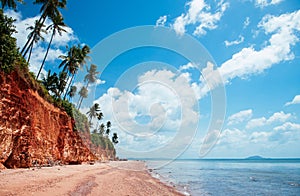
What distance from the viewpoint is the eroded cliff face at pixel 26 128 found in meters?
16.5

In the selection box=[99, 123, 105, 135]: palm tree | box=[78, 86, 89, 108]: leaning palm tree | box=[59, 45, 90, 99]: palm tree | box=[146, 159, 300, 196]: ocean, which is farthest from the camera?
box=[99, 123, 105, 135]: palm tree

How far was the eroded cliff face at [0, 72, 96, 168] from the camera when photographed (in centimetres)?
1650

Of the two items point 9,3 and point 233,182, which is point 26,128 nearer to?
point 9,3

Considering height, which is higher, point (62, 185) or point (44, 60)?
point (44, 60)

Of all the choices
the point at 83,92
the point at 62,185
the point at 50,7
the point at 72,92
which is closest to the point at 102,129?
the point at 83,92

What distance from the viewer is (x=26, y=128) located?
62.7 ft

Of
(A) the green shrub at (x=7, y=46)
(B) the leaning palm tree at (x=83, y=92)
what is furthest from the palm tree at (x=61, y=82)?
(A) the green shrub at (x=7, y=46)

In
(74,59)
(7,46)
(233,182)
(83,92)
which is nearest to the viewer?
(7,46)

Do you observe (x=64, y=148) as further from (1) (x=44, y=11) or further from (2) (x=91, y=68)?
(2) (x=91, y=68)

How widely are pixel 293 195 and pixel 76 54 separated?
33798 mm

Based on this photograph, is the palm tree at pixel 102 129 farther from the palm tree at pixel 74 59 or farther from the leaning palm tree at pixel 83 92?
the palm tree at pixel 74 59

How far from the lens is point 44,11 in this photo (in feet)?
85.5

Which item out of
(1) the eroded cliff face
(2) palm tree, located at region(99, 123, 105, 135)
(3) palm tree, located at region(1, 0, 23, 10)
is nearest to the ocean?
(1) the eroded cliff face

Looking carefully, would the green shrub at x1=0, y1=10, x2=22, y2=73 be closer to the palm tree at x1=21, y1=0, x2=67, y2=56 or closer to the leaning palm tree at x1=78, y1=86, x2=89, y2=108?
the palm tree at x1=21, y1=0, x2=67, y2=56
